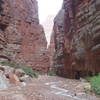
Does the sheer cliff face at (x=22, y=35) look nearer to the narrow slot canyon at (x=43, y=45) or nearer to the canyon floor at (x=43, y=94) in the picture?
the narrow slot canyon at (x=43, y=45)

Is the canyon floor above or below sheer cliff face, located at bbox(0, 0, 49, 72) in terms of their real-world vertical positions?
below

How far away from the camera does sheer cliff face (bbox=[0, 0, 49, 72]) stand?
13.7m

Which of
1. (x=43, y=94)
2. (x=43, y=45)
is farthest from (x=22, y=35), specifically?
(x=43, y=94)

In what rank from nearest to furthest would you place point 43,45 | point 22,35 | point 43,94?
1. point 43,94
2. point 22,35
3. point 43,45

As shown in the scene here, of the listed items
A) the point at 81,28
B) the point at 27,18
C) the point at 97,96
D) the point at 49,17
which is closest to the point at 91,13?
the point at 81,28

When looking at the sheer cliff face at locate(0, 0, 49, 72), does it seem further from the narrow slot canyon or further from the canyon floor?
the canyon floor

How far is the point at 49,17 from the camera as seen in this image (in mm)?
92312

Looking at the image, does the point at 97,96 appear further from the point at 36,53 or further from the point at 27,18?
the point at 27,18

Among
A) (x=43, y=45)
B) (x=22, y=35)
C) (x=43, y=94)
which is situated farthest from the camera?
(x=43, y=45)

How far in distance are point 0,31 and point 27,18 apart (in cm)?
391

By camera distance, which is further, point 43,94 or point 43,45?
point 43,45

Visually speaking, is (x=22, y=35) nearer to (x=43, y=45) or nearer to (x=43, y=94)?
(x=43, y=45)

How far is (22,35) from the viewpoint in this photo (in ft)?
50.0

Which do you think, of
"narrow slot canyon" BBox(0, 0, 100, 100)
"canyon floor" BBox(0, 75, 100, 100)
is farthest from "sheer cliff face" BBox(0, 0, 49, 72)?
"canyon floor" BBox(0, 75, 100, 100)
